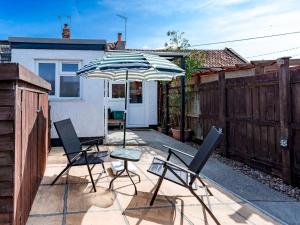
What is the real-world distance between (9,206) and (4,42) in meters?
13.0

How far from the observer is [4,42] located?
44.9ft

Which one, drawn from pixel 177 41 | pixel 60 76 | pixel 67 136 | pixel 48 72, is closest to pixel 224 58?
pixel 177 41

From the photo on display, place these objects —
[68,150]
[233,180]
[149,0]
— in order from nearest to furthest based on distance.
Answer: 1. [68,150]
2. [233,180]
3. [149,0]

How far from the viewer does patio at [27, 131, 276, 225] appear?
3.77m

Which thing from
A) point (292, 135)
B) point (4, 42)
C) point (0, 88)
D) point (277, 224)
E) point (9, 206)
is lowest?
point (277, 224)

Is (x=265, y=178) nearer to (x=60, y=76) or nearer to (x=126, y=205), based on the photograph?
(x=126, y=205)

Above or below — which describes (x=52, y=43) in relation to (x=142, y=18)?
below

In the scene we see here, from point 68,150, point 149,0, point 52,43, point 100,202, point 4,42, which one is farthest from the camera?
point 4,42

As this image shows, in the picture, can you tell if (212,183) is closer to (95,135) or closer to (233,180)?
(233,180)

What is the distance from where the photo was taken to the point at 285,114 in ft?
18.2

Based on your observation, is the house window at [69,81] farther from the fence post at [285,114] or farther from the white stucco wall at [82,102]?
the fence post at [285,114]

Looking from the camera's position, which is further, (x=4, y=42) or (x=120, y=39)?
(x=120, y=39)

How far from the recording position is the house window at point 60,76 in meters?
9.23

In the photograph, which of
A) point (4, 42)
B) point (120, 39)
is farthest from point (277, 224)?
point (4, 42)
